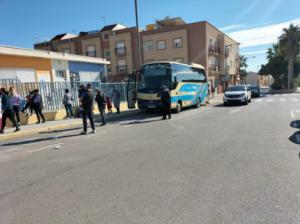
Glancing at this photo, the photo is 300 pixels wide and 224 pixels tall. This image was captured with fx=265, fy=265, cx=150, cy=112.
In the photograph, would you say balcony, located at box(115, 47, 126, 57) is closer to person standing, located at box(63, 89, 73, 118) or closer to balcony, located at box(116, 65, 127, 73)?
balcony, located at box(116, 65, 127, 73)

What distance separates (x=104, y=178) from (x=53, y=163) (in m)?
1.94

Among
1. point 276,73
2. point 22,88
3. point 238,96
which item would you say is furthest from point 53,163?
point 276,73

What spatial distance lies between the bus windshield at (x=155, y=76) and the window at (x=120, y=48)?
3106cm

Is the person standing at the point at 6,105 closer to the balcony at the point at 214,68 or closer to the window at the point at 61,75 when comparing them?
the window at the point at 61,75

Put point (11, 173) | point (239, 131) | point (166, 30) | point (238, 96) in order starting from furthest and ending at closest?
point (166, 30)
point (238, 96)
point (239, 131)
point (11, 173)

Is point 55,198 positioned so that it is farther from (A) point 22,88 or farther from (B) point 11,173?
(A) point 22,88

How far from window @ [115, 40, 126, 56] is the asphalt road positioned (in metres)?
40.2

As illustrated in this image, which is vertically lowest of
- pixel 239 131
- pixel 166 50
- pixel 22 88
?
pixel 239 131

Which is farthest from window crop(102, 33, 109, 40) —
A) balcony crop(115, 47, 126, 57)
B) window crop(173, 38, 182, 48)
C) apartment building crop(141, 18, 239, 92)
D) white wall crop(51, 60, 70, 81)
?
white wall crop(51, 60, 70, 81)

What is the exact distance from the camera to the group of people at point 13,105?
435 inches

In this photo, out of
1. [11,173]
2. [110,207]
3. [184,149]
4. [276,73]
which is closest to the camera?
[110,207]

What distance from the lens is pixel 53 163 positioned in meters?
6.39

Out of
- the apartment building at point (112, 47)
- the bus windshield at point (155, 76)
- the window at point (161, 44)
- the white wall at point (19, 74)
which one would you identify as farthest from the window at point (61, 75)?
the apartment building at point (112, 47)

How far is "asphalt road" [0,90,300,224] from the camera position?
3.59 meters
